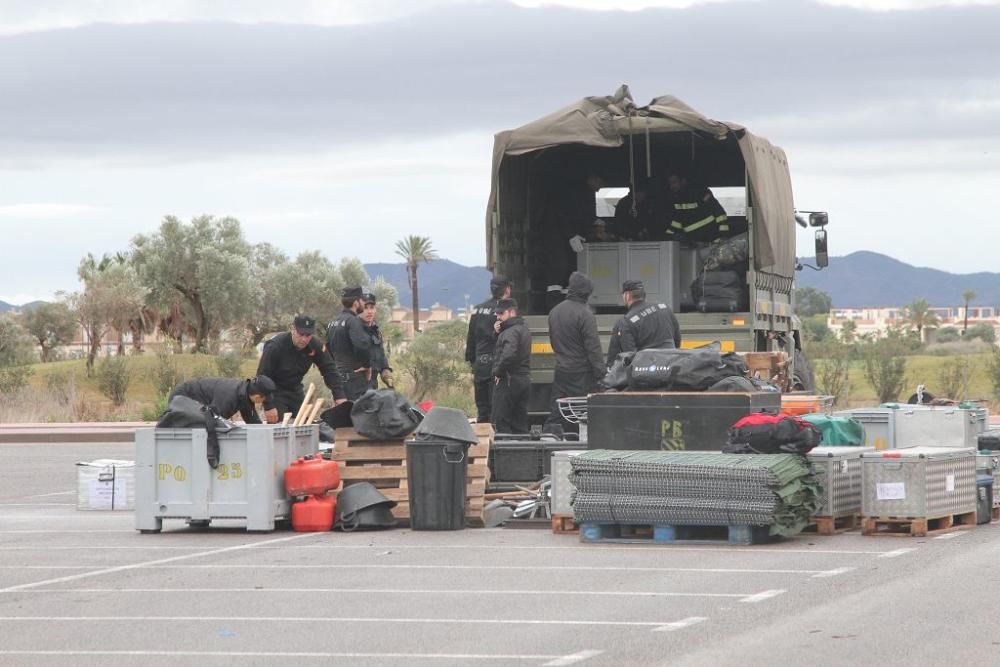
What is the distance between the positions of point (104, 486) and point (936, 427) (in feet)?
26.0

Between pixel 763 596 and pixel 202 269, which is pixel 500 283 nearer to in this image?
pixel 763 596

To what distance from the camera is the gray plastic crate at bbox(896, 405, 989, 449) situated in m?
15.1

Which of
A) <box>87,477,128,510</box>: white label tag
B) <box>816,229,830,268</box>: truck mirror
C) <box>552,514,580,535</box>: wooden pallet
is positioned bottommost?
<box>552,514,580,535</box>: wooden pallet

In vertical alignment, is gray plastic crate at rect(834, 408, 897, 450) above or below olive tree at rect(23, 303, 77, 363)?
below

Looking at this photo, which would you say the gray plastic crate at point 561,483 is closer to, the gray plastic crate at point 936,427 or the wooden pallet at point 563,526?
the wooden pallet at point 563,526

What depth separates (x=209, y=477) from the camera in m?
14.0

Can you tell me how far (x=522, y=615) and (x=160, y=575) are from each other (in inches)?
126

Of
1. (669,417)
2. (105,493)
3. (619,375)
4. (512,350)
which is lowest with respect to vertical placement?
(105,493)

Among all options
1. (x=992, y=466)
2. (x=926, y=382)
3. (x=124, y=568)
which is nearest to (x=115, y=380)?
(x=926, y=382)

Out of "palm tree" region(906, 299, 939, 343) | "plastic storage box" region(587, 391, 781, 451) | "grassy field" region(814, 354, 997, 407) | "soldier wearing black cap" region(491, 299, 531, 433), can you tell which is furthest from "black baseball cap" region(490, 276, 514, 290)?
"palm tree" region(906, 299, 939, 343)

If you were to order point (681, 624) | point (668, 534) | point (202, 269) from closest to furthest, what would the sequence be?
1. point (681, 624)
2. point (668, 534)
3. point (202, 269)

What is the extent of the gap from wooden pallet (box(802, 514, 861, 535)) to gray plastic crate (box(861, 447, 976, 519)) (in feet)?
0.88

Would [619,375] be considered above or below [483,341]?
below

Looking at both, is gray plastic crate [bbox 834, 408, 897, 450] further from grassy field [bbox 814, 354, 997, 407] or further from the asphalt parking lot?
grassy field [bbox 814, 354, 997, 407]
